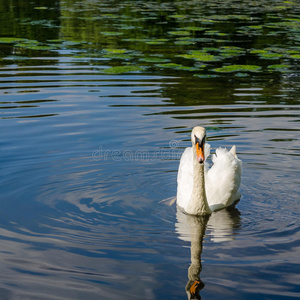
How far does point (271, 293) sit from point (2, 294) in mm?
2710

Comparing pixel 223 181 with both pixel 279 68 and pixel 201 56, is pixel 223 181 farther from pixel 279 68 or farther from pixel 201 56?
pixel 201 56

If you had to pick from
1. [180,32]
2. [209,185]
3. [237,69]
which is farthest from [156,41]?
[209,185]

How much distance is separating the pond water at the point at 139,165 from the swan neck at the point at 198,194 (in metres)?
0.20

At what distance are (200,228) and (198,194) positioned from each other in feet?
1.57

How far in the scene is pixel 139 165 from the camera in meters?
9.79

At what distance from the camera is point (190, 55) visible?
19.1m

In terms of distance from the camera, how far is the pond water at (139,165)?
618 cm

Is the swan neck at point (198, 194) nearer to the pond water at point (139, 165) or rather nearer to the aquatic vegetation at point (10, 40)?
the pond water at point (139, 165)

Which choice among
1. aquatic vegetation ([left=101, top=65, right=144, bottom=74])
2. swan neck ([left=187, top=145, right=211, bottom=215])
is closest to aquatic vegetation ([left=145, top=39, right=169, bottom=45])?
aquatic vegetation ([left=101, top=65, right=144, bottom=74])

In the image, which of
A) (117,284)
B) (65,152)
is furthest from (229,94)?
(117,284)

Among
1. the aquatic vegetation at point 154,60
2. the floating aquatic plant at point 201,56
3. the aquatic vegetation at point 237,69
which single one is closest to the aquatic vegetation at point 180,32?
the floating aquatic plant at point 201,56

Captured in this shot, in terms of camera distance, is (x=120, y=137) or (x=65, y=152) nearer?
(x=65, y=152)

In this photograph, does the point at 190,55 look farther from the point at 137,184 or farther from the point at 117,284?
the point at 117,284

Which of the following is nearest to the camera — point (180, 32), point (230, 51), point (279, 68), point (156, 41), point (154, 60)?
point (279, 68)
